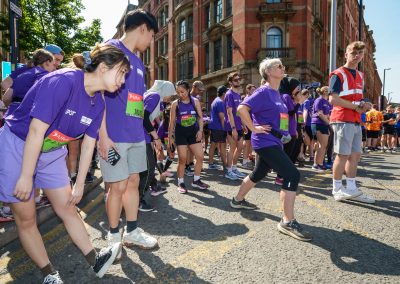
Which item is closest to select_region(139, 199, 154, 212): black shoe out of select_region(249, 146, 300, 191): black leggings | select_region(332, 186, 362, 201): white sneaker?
select_region(249, 146, 300, 191): black leggings

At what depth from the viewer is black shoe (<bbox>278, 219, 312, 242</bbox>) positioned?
129 inches

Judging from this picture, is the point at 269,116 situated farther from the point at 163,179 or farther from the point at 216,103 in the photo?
the point at 216,103

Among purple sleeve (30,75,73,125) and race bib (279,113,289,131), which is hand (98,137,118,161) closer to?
purple sleeve (30,75,73,125)

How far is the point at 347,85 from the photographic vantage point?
4824 millimetres

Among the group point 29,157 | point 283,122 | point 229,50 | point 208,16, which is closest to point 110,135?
point 29,157

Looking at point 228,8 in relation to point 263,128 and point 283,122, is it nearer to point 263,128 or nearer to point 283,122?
point 283,122

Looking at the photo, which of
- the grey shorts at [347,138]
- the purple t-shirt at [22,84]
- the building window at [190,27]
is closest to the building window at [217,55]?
the building window at [190,27]

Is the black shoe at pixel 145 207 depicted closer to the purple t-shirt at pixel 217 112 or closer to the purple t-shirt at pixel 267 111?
the purple t-shirt at pixel 267 111

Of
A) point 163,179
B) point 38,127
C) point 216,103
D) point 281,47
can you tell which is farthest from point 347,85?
point 281,47

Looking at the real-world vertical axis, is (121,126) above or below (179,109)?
below

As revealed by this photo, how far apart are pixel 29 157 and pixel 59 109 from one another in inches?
14.3

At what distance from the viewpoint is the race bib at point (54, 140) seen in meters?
2.22

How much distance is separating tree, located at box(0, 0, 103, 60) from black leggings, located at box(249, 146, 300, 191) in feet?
60.2

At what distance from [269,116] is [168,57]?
110 feet
